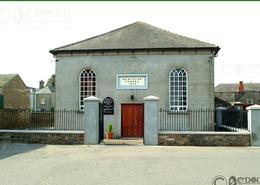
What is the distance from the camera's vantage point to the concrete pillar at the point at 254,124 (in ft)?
52.3

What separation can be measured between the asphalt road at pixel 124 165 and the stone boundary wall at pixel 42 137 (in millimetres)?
1047

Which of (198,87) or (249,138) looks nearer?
(249,138)

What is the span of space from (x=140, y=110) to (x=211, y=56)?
224 inches

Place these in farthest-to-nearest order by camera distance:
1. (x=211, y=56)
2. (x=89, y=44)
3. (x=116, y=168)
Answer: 1. (x=89, y=44)
2. (x=211, y=56)
3. (x=116, y=168)

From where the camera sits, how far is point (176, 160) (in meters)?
11.8

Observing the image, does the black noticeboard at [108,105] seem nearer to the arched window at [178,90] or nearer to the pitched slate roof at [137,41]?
the pitched slate roof at [137,41]

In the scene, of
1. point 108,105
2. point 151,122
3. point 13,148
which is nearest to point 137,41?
point 108,105

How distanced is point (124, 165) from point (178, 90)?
11.0 meters

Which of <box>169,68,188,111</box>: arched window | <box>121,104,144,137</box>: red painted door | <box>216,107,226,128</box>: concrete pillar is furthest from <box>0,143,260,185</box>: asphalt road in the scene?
<box>216,107,226,128</box>: concrete pillar

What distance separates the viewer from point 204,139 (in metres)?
16.2

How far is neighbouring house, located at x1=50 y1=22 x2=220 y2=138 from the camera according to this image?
20.8m

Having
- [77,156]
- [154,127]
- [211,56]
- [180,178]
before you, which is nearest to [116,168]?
[180,178]

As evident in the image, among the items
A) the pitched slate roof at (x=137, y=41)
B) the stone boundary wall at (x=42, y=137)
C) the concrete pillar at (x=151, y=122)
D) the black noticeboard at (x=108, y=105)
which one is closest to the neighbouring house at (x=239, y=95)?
the pitched slate roof at (x=137, y=41)

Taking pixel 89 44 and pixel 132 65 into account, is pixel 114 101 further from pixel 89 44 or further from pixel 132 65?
pixel 89 44
